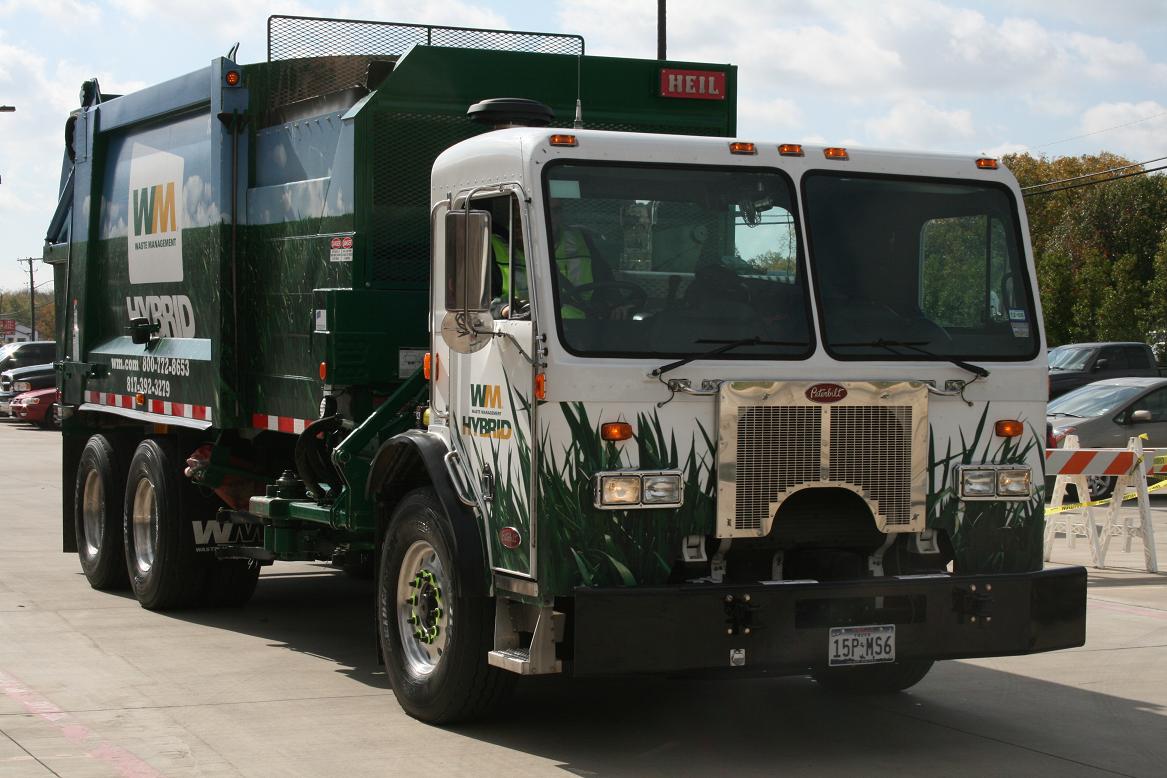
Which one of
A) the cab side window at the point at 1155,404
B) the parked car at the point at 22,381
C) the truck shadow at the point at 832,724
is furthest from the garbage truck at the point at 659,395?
the parked car at the point at 22,381

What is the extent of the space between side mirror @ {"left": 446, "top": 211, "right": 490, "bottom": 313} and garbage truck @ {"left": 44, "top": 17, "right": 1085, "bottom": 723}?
0.01 meters

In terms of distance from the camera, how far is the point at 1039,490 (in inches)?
300

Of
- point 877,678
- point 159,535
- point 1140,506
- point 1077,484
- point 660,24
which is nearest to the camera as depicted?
point 877,678

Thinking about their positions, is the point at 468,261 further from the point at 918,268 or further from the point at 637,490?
the point at 918,268

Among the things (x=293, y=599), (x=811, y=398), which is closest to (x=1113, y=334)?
(x=293, y=599)

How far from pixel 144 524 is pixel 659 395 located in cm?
587

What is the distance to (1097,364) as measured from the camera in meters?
28.0

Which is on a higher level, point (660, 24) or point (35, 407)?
point (660, 24)

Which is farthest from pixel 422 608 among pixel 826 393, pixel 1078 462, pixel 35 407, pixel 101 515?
pixel 35 407

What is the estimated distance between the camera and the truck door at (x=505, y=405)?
6.93 m

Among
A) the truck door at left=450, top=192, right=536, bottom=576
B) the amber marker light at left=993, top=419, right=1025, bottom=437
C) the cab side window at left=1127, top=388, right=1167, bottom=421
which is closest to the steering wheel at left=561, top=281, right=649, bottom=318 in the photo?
the truck door at left=450, top=192, right=536, bottom=576

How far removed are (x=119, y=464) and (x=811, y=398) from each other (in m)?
6.81

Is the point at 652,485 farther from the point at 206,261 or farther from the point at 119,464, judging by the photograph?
the point at 119,464

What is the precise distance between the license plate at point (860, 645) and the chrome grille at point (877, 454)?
0.48 m
